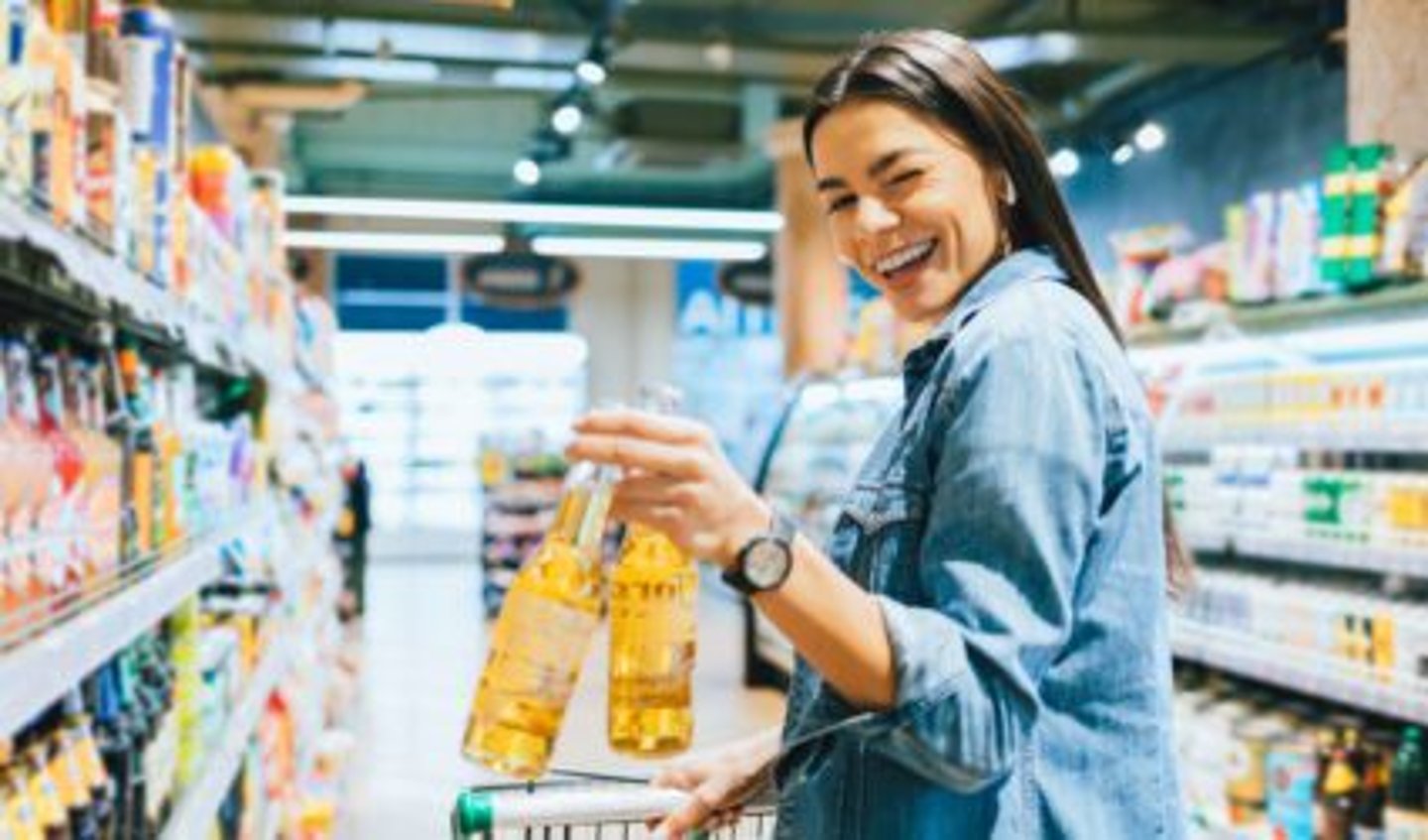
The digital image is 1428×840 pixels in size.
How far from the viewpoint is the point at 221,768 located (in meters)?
2.95

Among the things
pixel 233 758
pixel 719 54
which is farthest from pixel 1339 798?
pixel 719 54

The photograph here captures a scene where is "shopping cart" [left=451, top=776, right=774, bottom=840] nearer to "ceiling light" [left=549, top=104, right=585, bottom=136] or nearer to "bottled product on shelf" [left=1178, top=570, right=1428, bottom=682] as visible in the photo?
"bottled product on shelf" [left=1178, top=570, right=1428, bottom=682]

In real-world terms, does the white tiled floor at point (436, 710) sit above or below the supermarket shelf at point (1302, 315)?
below

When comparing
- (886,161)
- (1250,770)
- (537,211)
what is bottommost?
(1250,770)

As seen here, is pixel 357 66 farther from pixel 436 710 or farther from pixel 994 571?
pixel 994 571

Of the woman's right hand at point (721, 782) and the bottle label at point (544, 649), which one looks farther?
the woman's right hand at point (721, 782)

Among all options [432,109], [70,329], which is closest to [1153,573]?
[70,329]

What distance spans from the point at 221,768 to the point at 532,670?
6.43ft

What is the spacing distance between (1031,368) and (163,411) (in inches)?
89.0

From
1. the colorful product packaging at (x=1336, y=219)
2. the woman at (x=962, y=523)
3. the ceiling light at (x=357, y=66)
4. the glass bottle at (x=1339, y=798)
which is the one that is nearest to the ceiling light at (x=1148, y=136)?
the ceiling light at (x=357, y=66)

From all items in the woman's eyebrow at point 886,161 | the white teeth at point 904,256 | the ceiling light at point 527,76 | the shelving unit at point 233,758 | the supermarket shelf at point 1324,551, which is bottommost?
the shelving unit at point 233,758

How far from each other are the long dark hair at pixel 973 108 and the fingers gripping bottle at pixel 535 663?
39 centimetres

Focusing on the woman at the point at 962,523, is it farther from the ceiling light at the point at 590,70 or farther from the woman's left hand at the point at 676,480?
the ceiling light at the point at 590,70

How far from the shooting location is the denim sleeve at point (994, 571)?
3.65ft
